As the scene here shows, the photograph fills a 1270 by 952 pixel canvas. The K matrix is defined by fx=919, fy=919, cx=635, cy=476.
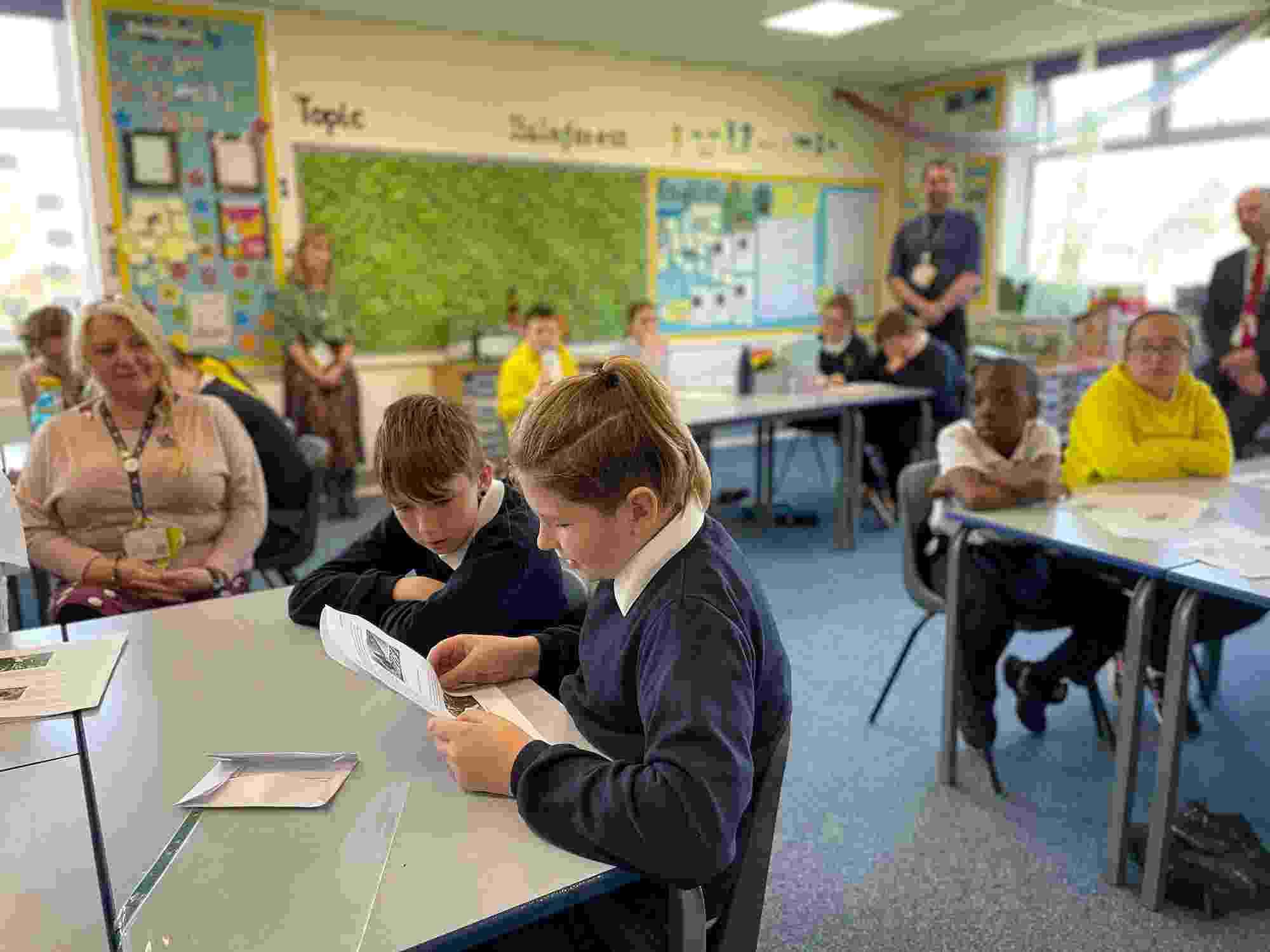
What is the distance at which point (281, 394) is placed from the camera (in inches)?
212

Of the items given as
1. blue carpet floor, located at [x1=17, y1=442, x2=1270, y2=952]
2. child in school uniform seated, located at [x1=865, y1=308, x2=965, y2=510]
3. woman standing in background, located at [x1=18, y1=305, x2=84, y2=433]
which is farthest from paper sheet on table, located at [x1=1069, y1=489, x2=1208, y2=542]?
woman standing in background, located at [x1=18, y1=305, x2=84, y2=433]

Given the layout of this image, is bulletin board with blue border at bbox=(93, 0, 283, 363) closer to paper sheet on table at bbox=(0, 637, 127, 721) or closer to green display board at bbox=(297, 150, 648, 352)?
green display board at bbox=(297, 150, 648, 352)

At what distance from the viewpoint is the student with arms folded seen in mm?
2516

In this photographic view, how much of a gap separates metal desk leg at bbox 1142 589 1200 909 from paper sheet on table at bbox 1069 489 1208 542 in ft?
0.79

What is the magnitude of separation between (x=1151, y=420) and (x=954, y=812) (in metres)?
1.24

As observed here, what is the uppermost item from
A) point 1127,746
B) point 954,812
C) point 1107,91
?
point 1107,91

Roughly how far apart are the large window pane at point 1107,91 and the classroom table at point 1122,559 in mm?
4931

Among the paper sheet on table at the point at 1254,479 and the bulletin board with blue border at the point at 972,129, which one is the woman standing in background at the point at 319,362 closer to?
the paper sheet on table at the point at 1254,479

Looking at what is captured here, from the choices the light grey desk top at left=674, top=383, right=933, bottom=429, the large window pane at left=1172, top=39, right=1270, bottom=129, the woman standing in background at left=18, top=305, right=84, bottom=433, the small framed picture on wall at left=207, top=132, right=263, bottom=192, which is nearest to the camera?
the woman standing in background at left=18, top=305, right=84, bottom=433

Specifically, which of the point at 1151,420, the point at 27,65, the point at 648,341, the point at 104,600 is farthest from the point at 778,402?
the point at 27,65

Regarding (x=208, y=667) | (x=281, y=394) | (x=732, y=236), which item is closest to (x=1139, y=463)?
(x=208, y=667)

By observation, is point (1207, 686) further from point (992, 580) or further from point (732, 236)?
point (732, 236)

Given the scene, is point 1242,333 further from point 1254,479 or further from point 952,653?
point 952,653

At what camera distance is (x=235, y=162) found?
5066mm
